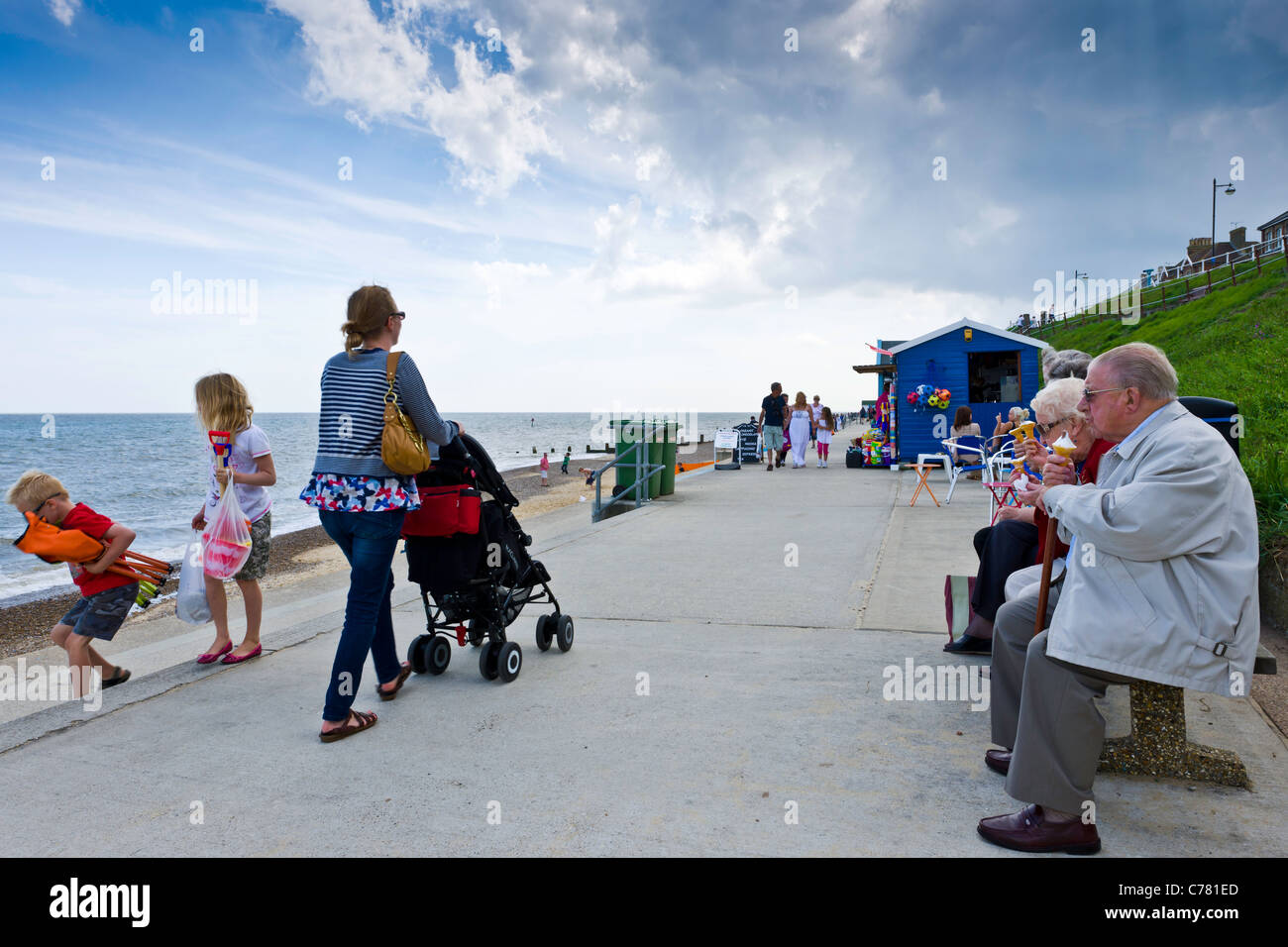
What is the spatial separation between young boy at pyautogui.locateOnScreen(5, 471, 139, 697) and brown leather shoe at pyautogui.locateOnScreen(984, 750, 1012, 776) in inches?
166

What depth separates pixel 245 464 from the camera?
4.60m

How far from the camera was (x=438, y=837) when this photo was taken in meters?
2.65

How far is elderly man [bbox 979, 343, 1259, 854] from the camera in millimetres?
2391

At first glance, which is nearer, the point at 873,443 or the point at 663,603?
the point at 663,603

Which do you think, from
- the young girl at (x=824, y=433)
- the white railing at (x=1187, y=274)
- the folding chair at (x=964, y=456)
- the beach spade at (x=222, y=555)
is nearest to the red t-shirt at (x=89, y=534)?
the beach spade at (x=222, y=555)

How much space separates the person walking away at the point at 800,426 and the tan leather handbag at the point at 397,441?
15715 mm

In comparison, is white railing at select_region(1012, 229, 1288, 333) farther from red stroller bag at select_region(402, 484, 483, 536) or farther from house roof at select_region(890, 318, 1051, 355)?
red stroller bag at select_region(402, 484, 483, 536)

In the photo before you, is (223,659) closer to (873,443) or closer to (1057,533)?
(1057,533)

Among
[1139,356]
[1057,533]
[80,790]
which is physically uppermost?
[1139,356]

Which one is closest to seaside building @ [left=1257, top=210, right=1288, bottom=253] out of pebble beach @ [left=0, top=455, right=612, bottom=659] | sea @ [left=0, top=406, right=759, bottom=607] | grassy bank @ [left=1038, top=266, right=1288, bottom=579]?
grassy bank @ [left=1038, top=266, right=1288, bottom=579]

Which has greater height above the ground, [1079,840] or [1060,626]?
[1060,626]
